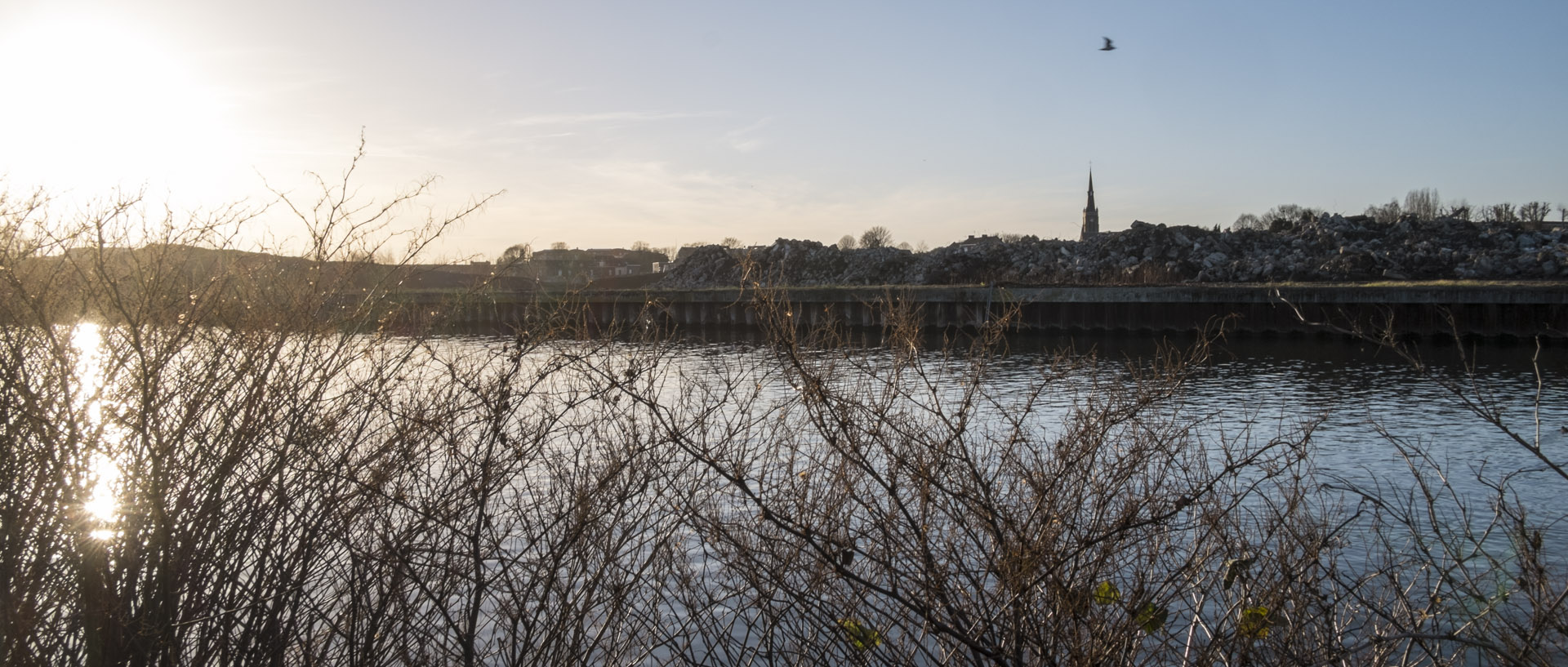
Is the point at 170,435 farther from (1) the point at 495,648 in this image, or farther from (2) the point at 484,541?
(1) the point at 495,648

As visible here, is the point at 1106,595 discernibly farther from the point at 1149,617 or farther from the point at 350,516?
the point at 350,516

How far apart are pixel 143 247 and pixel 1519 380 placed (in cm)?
3214

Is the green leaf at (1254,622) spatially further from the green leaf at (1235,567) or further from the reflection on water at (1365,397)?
the reflection on water at (1365,397)

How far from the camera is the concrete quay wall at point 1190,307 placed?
41.8 metres

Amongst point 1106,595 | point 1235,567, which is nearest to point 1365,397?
point 1235,567

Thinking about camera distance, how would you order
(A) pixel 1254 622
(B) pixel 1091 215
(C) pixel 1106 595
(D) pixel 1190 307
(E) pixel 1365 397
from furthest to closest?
(B) pixel 1091 215 → (D) pixel 1190 307 → (E) pixel 1365 397 → (A) pixel 1254 622 → (C) pixel 1106 595

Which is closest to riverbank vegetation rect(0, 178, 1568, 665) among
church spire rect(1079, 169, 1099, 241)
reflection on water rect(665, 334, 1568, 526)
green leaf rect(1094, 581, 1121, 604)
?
green leaf rect(1094, 581, 1121, 604)

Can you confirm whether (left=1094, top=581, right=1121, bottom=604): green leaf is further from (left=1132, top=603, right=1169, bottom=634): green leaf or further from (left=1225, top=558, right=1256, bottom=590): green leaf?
(left=1225, top=558, right=1256, bottom=590): green leaf

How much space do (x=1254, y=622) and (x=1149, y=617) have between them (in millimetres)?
567

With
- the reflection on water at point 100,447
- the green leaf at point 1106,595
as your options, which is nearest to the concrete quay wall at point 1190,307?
the reflection on water at point 100,447

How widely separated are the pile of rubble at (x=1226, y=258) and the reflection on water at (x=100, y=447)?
44.3 m

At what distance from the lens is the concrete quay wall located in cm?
4175

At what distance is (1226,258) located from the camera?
6412cm

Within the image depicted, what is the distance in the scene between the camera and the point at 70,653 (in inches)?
209
